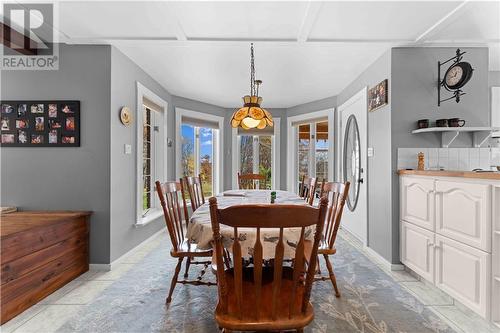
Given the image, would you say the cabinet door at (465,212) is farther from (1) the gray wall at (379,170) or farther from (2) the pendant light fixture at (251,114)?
(2) the pendant light fixture at (251,114)

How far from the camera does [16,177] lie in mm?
2924

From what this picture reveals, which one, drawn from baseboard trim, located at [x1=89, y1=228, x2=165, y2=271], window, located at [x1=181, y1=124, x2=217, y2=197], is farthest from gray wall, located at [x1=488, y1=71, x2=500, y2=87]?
baseboard trim, located at [x1=89, y1=228, x2=165, y2=271]

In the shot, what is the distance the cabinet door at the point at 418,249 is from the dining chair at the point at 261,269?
170 cm

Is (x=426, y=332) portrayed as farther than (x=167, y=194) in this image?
No

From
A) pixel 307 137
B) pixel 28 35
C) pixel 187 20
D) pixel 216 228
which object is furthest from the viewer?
pixel 307 137

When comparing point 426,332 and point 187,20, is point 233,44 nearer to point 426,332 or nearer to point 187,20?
point 187,20

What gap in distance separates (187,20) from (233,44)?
609 mm

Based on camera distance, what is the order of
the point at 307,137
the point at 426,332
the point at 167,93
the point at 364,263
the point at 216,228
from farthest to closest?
1. the point at 307,137
2. the point at 167,93
3. the point at 364,263
4. the point at 426,332
5. the point at 216,228

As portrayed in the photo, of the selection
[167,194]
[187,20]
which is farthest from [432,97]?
[167,194]

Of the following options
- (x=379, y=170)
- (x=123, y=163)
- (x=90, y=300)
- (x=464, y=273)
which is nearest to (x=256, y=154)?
(x=379, y=170)

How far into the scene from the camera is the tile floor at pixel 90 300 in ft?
6.25

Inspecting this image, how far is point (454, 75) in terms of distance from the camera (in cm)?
274

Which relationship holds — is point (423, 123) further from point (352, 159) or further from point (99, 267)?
point (99, 267)
